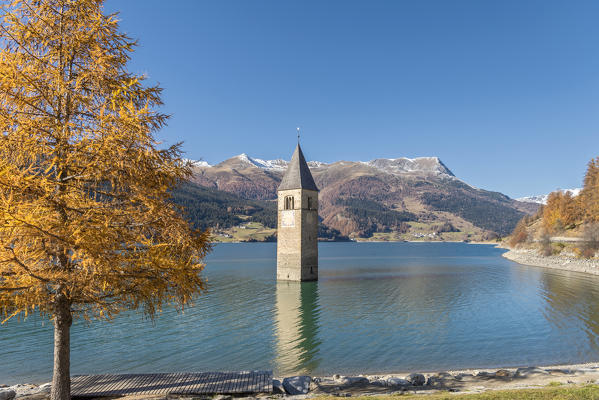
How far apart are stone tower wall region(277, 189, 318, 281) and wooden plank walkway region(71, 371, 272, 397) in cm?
3430

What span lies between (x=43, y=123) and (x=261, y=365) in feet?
49.1

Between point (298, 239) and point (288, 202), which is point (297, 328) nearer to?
point (298, 239)

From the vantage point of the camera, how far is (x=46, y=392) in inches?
561

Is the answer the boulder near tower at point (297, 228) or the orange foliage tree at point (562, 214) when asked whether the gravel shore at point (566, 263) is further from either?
the boulder near tower at point (297, 228)

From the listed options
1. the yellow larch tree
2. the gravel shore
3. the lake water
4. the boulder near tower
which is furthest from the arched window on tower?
the gravel shore

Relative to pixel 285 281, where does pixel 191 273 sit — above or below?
above

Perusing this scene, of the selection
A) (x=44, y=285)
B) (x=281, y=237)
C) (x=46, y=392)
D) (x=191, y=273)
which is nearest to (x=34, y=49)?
→ (x=44, y=285)

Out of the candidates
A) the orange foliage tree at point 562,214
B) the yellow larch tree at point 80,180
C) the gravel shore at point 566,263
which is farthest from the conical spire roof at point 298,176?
the orange foliage tree at point 562,214

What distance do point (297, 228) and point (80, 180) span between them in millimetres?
39597

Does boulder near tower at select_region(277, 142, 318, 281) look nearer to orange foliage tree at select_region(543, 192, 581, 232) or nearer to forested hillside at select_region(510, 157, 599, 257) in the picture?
forested hillside at select_region(510, 157, 599, 257)

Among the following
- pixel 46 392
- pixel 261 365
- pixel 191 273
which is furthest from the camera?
pixel 261 365

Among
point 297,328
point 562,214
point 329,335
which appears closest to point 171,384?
point 329,335

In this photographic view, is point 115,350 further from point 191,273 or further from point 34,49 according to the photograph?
point 34,49

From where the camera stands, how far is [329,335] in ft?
84.6
